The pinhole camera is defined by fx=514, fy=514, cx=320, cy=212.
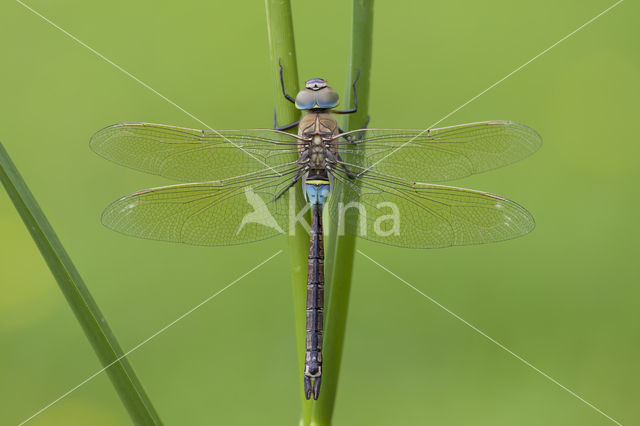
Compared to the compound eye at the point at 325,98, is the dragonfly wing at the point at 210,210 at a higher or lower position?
lower

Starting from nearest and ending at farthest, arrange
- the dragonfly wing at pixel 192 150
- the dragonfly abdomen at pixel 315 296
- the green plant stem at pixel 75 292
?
1. the green plant stem at pixel 75 292
2. the dragonfly abdomen at pixel 315 296
3. the dragonfly wing at pixel 192 150

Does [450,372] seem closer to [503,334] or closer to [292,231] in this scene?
[503,334]

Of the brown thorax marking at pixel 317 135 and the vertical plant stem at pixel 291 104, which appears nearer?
the vertical plant stem at pixel 291 104

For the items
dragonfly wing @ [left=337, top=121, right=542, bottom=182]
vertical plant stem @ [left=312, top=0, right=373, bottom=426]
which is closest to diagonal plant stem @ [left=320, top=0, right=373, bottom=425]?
vertical plant stem @ [left=312, top=0, right=373, bottom=426]

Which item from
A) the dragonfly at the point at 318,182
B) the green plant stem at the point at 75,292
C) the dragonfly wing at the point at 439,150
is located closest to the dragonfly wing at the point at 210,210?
the dragonfly at the point at 318,182

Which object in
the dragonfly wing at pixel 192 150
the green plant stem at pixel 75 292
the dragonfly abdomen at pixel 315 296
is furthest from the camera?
the dragonfly wing at pixel 192 150

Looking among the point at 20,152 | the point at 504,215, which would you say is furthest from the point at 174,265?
the point at 504,215

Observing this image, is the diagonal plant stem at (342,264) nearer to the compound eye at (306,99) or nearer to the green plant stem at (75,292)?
the compound eye at (306,99)
